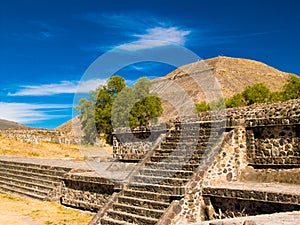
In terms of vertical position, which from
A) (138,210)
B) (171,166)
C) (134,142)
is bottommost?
(138,210)

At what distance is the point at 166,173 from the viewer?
9266mm

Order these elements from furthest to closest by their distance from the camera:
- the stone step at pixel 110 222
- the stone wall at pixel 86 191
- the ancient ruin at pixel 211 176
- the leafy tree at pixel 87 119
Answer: the leafy tree at pixel 87 119
the stone wall at pixel 86 191
the stone step at pixel 110 222
the ancient ruin at pixel 211 176

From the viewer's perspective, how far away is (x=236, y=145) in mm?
9297

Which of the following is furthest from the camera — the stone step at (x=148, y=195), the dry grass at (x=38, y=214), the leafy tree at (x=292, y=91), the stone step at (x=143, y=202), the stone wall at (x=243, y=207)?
the leafy tree at (x=292, y=91)

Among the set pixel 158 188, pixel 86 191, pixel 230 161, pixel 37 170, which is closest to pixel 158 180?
pixel 158 188

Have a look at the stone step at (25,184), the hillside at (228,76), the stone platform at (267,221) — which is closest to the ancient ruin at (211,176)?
the stone platform at (267,221)

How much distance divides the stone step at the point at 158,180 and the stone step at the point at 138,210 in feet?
2.78

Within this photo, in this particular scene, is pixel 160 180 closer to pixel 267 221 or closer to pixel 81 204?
pixel 81 204

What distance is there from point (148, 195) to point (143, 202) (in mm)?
236

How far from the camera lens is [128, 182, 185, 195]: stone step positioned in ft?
26.2

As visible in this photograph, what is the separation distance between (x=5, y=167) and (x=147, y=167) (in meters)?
10.3

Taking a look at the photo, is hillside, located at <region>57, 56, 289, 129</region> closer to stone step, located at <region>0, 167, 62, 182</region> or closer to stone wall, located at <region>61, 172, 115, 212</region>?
stone step, located at <region>0, 167, 62, 182</region>

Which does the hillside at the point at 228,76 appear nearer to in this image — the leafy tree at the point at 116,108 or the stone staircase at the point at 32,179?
the leafy tree at the point at 116,108

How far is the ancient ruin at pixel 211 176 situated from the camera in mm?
7719
